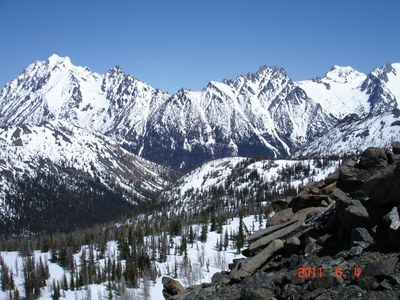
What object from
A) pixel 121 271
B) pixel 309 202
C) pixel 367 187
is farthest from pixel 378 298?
pixel 121 271

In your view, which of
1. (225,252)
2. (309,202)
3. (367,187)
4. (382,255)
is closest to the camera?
(382,255)

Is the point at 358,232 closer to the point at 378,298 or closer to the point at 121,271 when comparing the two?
the point at 378,298

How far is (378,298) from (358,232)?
649 cm

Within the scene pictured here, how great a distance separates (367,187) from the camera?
87.7 feet
